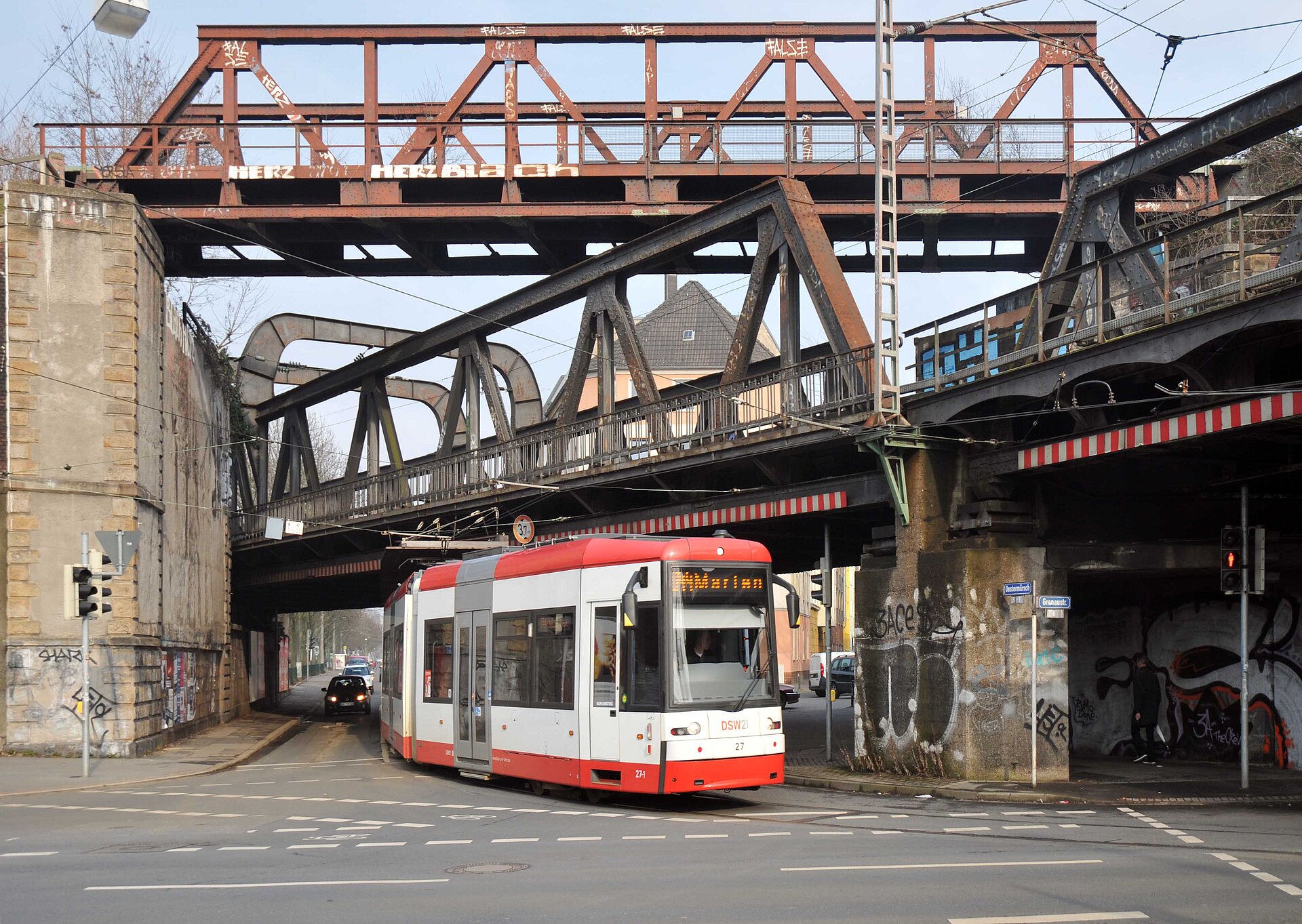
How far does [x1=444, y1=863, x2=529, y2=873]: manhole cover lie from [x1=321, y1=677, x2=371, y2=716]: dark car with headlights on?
4186 centimetres

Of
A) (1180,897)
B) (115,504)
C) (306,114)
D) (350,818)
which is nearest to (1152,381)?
(1180,897)

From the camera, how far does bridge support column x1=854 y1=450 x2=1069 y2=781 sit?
1912 cm

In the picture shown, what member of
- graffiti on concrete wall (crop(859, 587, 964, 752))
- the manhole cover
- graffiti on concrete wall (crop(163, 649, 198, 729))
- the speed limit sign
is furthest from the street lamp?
graffiti on concrete wall (crop(163, 649, 198, 729))

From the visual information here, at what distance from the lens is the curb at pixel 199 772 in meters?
20.2

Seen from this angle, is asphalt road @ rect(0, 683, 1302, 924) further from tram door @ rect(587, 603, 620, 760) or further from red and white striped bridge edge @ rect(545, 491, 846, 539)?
red and white striped bridge edge @ rect(545, 491, 846, 539)

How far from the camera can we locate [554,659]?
17422mm

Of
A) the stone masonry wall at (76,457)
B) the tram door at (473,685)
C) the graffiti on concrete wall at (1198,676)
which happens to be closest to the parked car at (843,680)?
the graffiti on concrete wall at (1198,676)

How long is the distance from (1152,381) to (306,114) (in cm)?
2739

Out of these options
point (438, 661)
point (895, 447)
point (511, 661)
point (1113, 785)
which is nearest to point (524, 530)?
point (438, 661)

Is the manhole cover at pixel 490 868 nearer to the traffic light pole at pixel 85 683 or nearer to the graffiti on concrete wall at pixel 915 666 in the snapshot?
the graffiti on concrete wall at pixel 915 666

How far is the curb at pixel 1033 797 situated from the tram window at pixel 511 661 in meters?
4.98

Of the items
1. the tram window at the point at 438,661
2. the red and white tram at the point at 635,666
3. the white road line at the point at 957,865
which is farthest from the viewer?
the tram window at the point at 438,661

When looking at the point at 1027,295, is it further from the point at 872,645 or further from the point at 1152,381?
the point at 872,645

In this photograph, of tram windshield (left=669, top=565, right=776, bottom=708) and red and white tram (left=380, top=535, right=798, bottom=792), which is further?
tram windshield (left=669, top=565, right=776, bottom=708)
